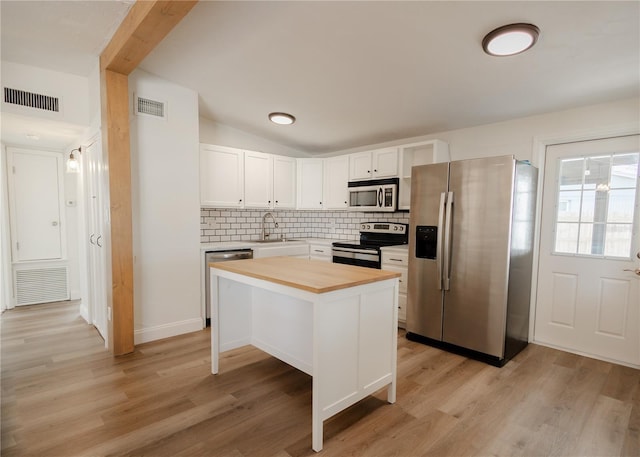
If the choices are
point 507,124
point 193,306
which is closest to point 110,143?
point 193,306

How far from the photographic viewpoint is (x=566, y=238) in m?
3.13

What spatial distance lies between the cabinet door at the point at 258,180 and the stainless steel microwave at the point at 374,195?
1178mm

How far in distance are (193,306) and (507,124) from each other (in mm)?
3973

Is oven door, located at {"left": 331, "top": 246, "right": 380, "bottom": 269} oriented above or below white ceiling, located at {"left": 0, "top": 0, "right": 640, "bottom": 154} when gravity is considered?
below

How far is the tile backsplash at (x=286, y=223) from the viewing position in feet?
14.1

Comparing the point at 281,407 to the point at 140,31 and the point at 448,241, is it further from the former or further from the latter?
the point at 140,31

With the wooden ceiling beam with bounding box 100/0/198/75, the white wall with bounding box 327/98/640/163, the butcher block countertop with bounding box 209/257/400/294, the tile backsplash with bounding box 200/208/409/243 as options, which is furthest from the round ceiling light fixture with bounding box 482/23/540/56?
the tile backsplash with bounding box 200/208/409/243

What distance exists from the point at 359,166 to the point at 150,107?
2631 millimetres

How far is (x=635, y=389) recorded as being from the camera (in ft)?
7.88

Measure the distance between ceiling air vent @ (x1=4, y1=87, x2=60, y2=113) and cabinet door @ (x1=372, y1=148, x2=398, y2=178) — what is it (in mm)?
3559

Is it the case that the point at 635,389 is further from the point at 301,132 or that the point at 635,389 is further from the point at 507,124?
the point at 301,132

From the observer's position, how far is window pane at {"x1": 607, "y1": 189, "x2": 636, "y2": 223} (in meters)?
2.79

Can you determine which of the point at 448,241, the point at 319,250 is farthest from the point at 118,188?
the point at 448,241

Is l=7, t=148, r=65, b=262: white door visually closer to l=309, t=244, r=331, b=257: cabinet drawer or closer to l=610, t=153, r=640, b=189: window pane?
l=309, t=244, r=331, b=257: cabinet drawer
